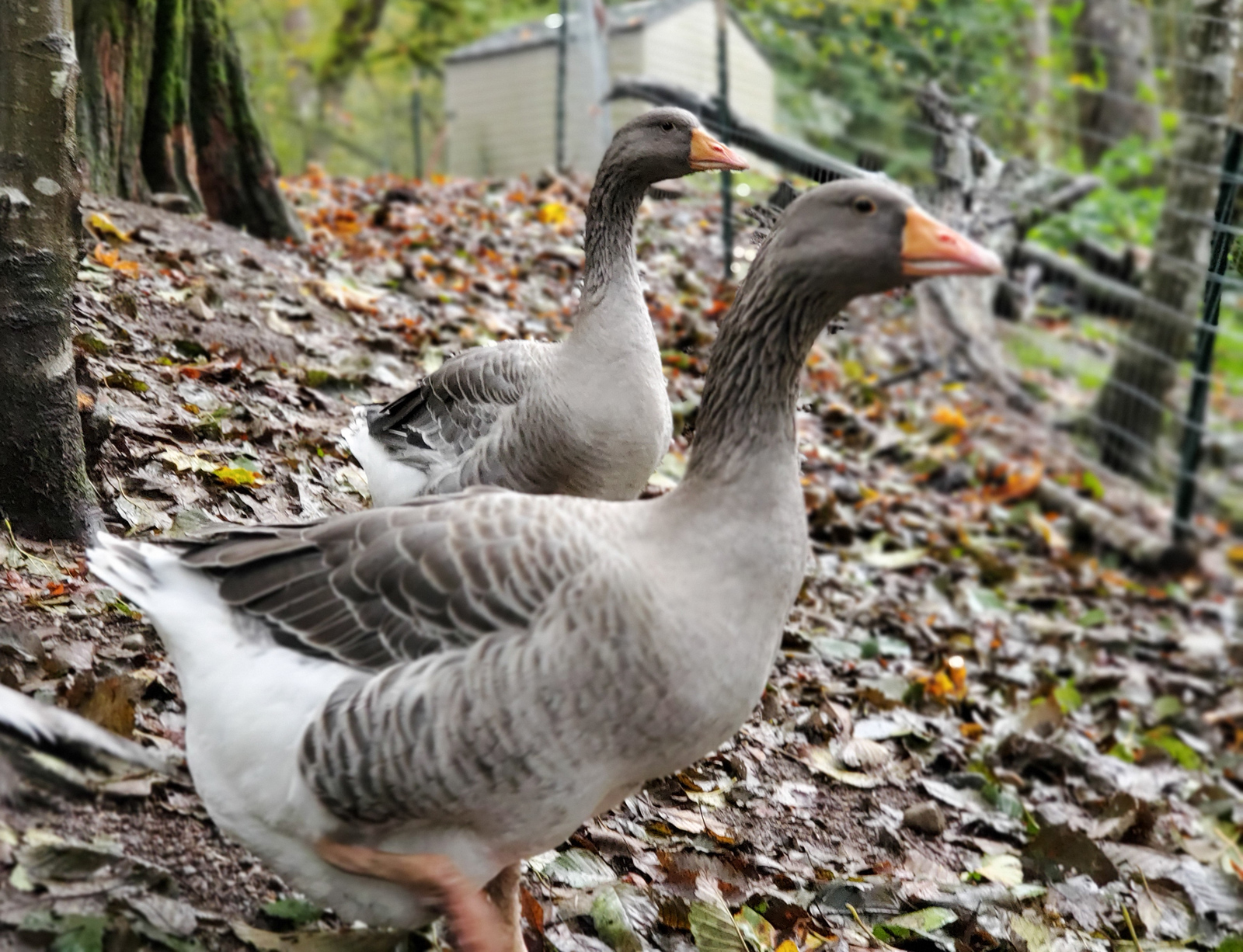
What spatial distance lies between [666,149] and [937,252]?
7.40 ft

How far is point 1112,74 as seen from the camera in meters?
20.6

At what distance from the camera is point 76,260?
14.1ft

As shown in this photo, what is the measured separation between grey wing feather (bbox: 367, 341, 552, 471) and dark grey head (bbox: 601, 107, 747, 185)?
0.91 metres

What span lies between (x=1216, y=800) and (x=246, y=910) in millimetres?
5559

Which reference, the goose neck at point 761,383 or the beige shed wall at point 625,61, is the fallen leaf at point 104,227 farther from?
the beige shed wall at point 625,61

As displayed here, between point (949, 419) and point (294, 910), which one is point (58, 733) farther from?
point (949, 419)

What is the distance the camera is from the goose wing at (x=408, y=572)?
2.88 meters

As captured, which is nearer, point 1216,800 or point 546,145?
point 1216,800

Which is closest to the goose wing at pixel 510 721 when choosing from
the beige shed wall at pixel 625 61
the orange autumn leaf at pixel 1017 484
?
the orange autumn leaf at pixel 1017 484

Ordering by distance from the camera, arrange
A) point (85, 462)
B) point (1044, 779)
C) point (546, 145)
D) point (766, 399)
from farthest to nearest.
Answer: point (546, 145) < point (1044, 779) < point (85, 462) < point (766, 399)

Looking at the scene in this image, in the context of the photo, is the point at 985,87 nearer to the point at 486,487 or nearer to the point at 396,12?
the point at 486,487

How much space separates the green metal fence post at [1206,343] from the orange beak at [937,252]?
164 inches

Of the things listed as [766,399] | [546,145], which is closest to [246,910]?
[766,399]

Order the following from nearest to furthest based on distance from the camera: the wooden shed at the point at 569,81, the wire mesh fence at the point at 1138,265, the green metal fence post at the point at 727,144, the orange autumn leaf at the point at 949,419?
the wire mesh fence at the point at 1138,265
the orange autumn leaf at the point at 949,419
the green metal fence post at the point at 727,144
the wooden shed at the point at 569,81
